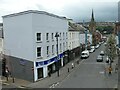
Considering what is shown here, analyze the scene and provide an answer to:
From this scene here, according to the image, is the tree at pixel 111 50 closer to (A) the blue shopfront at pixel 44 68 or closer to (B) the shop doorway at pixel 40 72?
(A) the blue shopfront at pixel 44 68

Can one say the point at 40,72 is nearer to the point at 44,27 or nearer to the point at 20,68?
the point at 20,68

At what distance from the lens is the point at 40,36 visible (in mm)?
34906

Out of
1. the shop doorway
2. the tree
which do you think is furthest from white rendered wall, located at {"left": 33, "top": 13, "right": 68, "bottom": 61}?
the tree

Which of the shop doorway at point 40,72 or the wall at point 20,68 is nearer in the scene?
the wall at point 20,68

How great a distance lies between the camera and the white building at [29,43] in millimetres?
33344

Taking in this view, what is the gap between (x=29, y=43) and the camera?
33562 mm

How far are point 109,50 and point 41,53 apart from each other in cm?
1362

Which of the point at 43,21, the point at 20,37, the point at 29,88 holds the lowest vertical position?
the point at 29,88

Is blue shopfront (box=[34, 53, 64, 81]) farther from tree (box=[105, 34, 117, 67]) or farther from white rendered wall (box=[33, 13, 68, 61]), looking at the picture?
tree (box=[105, 34, 117, 67])

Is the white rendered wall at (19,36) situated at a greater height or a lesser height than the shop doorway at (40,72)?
greater

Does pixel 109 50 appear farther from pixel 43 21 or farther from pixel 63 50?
pixel 43 21

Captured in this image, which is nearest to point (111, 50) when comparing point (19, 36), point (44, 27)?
point (44, 27)

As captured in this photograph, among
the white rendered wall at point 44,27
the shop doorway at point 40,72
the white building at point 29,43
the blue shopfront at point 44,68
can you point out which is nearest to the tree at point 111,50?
the white rendered wall at point 44,27

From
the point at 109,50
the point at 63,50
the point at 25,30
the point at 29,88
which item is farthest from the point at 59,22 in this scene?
the point at 29,88
